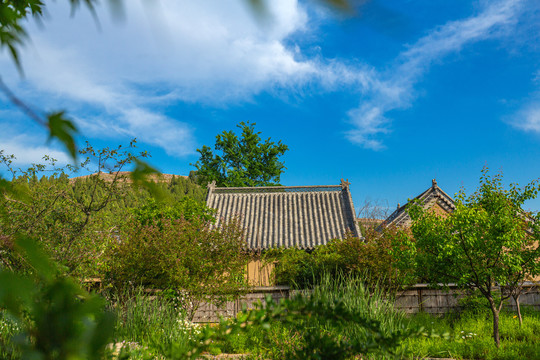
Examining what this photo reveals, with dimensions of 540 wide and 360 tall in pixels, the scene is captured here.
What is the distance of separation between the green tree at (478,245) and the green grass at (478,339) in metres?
0.42

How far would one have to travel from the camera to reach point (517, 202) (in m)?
7.74

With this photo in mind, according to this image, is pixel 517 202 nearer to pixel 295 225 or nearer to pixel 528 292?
pixel 528 292

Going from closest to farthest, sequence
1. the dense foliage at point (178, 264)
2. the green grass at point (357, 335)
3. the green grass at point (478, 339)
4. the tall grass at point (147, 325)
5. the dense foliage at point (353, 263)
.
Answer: the green grass at point (357, 335)
the green grass at point (478, 339)
the tall grass at point (147, 325)
the dense foliage at point (178, 264)
the dense foliage at point (353, 263)

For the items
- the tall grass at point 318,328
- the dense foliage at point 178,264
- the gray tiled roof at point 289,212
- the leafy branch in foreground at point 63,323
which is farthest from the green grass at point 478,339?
the gray tiled roof at point 289,212

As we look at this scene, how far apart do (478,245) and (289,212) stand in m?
10.8

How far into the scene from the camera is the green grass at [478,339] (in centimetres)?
600

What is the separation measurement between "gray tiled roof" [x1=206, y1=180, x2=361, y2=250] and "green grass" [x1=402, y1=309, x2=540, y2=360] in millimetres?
6323

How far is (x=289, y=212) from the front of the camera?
57.4 ft

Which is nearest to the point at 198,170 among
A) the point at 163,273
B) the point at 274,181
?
the point at 274,181

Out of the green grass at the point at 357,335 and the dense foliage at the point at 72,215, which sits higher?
the dense foliage at the point at 72,215

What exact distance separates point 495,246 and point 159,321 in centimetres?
603

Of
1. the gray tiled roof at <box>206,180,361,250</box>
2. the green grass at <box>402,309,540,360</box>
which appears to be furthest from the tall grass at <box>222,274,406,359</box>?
the gray tiled roof at <box>206,180,361,250</box>

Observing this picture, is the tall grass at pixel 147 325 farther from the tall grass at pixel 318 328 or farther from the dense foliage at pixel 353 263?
the dense foliage at pixel 353 263

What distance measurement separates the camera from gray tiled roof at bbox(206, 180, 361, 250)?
50.3 feet
